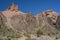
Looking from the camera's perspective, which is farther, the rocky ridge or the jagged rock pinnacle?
the jagged rock pinnacle

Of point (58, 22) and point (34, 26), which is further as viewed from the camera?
point (58, 22)

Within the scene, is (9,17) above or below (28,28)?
above

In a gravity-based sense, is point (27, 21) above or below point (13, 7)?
below

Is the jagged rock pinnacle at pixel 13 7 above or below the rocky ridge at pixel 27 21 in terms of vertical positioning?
above

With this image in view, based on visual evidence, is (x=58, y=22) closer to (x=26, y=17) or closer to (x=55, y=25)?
(x=55, y=25)

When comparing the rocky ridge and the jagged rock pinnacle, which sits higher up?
the jagged rock pinnacle

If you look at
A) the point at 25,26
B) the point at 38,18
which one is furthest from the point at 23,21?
the point at 38,18

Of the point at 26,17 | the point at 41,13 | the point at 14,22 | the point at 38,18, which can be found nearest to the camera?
the point at 14,22

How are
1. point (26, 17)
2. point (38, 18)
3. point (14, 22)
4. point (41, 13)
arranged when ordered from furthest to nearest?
1. point (41, 13)
2. point (38, 18)
3. point (26, 17)
4. point (14, 22)

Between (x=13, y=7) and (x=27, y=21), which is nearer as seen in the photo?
(x=27, y=21)

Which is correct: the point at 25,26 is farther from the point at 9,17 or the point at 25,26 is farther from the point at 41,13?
the point at 41,13

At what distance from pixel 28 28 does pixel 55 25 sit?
58.5ft

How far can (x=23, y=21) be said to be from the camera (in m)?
71.0

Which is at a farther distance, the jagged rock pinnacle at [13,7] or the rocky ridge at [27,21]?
the jagged rock pinnacle at [13,7]
